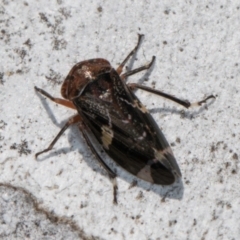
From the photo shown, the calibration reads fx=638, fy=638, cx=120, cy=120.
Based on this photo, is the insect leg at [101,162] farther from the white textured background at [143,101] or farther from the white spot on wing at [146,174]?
the white spot on wing at [146,174]

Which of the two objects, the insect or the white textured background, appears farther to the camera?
the white textured background

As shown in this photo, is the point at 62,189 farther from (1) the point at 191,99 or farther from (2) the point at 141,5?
(2) the point at 141,5

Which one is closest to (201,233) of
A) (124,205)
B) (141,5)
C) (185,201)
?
(185,201)

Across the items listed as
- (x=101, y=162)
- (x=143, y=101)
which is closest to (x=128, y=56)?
(x=143, y=101)

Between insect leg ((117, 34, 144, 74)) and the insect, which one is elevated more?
insect leg ((117, 34, 144, 74))

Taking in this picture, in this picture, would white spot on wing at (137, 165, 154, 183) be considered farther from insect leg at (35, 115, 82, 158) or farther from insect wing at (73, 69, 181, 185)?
insect leg at (35, 115, 82, 158)

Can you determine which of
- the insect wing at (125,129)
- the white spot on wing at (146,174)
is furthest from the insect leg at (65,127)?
the white spot on wing at (146,174)

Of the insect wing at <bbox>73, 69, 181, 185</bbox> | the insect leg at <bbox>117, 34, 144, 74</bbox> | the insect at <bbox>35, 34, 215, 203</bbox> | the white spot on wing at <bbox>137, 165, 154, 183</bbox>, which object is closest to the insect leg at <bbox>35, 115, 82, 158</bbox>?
the insect at <bbox>35, 34, 215, 203</bbox>

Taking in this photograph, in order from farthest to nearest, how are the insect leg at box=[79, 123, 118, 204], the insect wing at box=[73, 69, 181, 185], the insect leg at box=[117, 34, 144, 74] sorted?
1. the insect leg at box=[117, 34, 144, 74]
2. the insect leg at box=[79, 123, 118, 204]
3. the insect wing at box=[73, 69, 181, 185]
